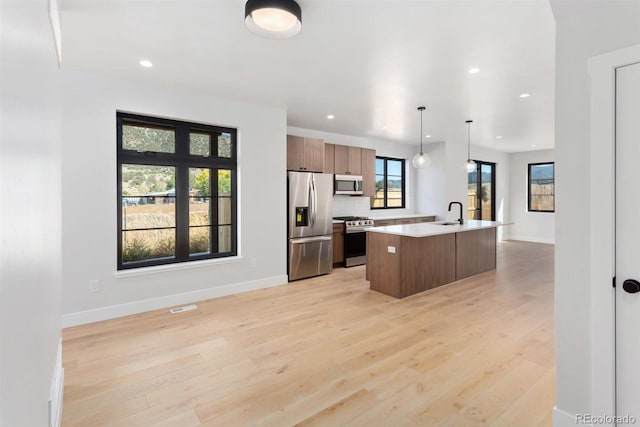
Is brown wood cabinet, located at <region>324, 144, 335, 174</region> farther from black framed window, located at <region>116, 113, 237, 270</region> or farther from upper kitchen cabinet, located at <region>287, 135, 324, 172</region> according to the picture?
black framed window, located at <region>116, 113, 237, 270</region>

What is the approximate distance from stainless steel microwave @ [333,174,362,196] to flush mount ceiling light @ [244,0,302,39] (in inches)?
165

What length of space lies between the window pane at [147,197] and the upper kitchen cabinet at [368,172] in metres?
4.00

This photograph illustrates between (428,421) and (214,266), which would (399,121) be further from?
(428,421)

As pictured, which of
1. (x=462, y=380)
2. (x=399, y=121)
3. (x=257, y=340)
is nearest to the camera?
(x=462, y=380)

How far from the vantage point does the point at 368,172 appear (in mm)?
6934

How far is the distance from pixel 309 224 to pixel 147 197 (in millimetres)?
2437

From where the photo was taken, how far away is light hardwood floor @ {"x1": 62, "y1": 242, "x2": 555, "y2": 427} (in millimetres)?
2004

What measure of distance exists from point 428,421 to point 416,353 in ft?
2.74

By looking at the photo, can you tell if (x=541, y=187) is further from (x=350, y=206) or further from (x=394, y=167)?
(x=350, y=206)

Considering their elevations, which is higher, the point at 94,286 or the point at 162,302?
the point at 94,286

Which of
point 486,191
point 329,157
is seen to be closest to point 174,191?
point 329,157

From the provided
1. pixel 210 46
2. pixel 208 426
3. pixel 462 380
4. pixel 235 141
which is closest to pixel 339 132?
pixel 235 141

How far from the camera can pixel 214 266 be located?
4.29 metres

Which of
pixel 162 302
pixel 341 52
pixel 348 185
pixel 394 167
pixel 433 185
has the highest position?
pixel 341 52
